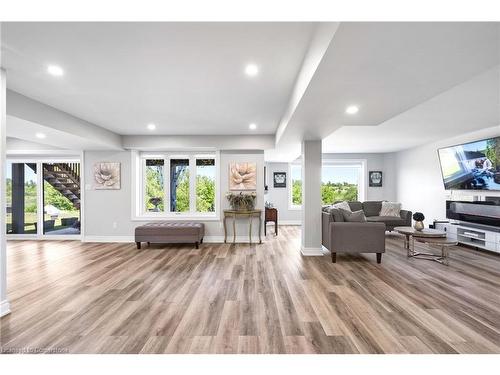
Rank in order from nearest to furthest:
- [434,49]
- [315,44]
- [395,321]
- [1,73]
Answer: [434,49], [315,44], [395,321], [1,73]

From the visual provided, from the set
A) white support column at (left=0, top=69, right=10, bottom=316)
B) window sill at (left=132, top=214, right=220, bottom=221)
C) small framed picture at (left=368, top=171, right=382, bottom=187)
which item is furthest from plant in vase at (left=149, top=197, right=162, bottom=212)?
small framed picture at (left=368, top=171, right=382, bottom=187)

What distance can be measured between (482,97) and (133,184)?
254 inches

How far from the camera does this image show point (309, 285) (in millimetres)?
3131

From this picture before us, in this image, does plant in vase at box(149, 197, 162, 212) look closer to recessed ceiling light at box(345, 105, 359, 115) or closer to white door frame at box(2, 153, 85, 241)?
white door frame at box(2, 153, 85, 241)

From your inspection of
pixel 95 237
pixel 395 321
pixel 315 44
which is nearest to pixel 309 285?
pixel 395 321

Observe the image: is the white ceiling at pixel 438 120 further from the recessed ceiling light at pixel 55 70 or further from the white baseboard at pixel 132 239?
the recessed ceiling light at pixel 55 70

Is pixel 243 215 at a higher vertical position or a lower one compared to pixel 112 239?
higher

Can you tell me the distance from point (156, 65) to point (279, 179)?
258 inches

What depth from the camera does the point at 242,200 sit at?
572cm

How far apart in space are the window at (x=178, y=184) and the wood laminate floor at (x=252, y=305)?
187cm

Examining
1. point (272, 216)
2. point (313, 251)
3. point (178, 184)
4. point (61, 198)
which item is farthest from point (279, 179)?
point (61, 198)

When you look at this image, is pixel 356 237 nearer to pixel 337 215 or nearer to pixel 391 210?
pixel 337 215

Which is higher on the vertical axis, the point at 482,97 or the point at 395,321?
the point at 482,97

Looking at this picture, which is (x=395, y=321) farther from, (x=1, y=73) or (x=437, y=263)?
(x=1, y=73)
